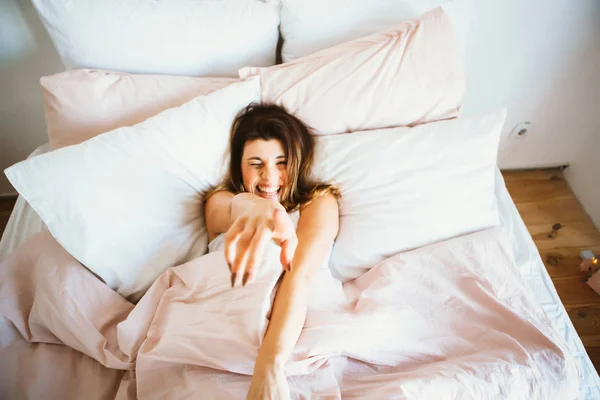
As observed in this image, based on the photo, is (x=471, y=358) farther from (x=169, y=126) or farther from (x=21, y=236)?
(x=21, y=236)

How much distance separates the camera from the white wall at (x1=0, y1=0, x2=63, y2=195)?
1148 millimetres

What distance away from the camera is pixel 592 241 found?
1.51 m

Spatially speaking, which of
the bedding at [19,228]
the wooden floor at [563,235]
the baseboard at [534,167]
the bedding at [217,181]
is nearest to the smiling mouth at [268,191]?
the bedding at [217,181]

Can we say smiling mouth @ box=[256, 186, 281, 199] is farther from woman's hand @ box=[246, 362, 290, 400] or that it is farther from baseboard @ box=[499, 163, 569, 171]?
baseboard @ box=[499, 163, 569, 171]

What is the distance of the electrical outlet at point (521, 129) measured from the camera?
5.12 feet

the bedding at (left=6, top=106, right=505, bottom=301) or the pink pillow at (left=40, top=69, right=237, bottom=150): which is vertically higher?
the pink pillow at (left=40, top=69, right=237, bottom=150)

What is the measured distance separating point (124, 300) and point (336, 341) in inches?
19.8

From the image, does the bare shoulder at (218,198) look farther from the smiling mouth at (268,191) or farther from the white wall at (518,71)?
the white wall at (518,71)

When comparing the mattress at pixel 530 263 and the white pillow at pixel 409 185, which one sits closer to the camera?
the mattress at pixel 530 263

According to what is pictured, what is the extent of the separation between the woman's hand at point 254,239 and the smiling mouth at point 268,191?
1.15 ft

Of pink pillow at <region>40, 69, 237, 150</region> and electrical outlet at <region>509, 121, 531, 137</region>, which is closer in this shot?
pink pillow at <region>40, 69, 237, 150</region>

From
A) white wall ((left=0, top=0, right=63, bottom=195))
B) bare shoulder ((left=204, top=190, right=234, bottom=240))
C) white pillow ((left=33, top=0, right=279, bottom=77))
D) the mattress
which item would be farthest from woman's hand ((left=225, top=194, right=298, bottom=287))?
white wall ((left=0, top=0, right=63, bottom=195))

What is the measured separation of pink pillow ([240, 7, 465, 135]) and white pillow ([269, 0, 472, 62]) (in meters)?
0.11

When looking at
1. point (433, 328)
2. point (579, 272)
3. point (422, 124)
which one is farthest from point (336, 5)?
point (579, 272)
